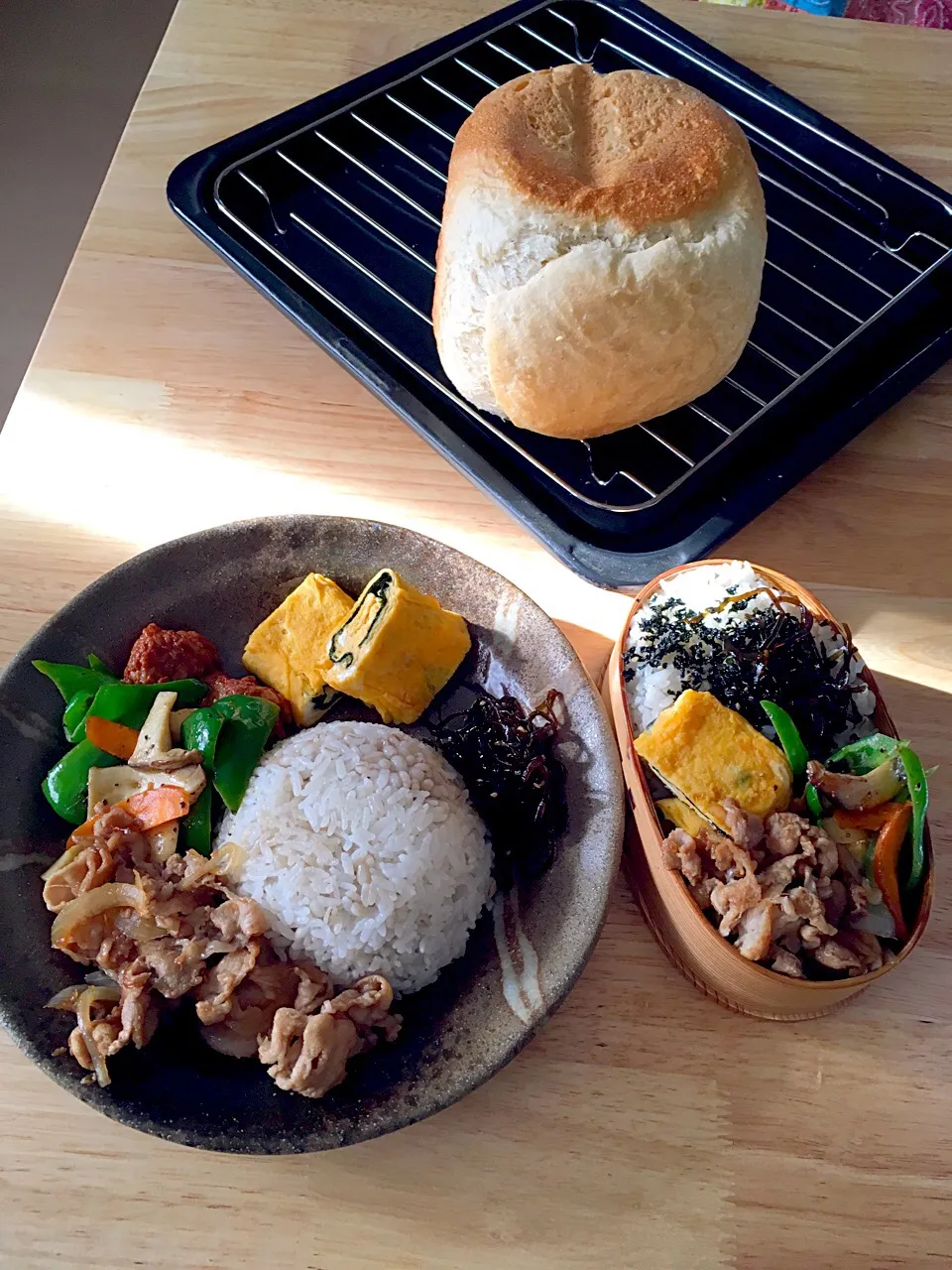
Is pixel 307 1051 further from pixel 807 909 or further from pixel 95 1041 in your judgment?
pixel 807 909

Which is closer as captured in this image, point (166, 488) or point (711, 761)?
point (711, 761)

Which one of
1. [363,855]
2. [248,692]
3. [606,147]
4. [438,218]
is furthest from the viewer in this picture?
[438,218]

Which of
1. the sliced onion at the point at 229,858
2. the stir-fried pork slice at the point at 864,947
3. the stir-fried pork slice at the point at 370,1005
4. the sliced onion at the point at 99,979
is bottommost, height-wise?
the stir-fried pork slice at the point at 370,1005

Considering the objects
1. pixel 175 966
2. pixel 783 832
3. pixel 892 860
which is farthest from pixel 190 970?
pixel 892 860

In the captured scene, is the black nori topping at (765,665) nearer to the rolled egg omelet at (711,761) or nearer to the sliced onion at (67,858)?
the rolled egg omelet at (711,761)

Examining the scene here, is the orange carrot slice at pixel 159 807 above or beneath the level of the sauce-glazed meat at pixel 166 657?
beneath

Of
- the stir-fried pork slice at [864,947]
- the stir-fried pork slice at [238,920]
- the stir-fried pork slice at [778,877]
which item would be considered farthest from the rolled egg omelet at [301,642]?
the stir-fried pork slice at [864,947]

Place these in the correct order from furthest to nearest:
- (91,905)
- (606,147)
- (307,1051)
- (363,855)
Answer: (606,147) → (363,855) → (91,905) → (307,1051)
